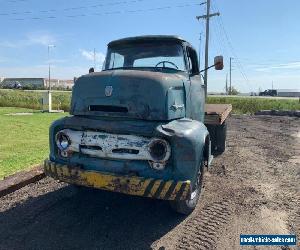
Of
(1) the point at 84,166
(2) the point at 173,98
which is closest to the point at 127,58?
(2) the point at 173,98

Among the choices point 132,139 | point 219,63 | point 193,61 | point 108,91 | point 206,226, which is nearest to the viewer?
point 132,139

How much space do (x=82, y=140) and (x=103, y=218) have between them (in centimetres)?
112

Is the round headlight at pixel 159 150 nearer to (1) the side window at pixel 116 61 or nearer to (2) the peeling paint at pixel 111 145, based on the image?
(2) the peeling paint at pixel 111 145

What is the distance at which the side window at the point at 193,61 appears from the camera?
629cm

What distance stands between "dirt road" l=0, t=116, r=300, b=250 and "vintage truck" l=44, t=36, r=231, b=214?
1.50ft

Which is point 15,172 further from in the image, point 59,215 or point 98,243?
point 98,243

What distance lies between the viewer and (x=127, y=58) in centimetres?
643

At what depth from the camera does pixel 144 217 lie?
5156mm

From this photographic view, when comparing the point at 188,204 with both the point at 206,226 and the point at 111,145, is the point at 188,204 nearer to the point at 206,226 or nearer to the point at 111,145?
the point at 206,226

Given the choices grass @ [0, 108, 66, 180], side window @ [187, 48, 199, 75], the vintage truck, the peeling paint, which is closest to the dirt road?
the vintage truck

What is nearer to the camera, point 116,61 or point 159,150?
point 159,150

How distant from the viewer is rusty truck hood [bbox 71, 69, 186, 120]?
486 centimetres

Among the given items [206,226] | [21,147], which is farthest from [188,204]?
[21,147]

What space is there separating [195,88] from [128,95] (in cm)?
168
